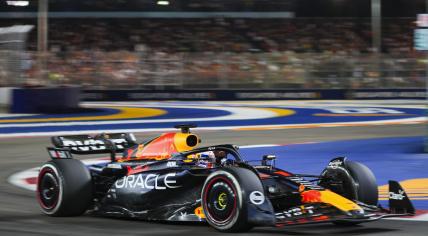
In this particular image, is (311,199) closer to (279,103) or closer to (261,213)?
(261,213)

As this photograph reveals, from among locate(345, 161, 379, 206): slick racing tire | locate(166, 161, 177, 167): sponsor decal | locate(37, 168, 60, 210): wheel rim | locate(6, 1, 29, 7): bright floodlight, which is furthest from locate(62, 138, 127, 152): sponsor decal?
locate(6, 1, 29, 7): bright floodlight

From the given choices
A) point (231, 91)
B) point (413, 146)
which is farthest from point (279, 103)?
point (413, 146)

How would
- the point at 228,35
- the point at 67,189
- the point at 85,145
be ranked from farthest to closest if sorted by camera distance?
1. the point at 228,35
2. the point at 85,145
3. the point at 67,189

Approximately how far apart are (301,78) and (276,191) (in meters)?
27.8

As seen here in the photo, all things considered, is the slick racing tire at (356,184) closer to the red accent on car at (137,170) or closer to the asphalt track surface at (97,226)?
the asphalt track surface at (97,226)

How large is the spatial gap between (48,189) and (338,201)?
2934 millimetres

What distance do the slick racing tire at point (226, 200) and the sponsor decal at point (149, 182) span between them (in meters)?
0.62

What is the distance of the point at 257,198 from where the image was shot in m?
6.82

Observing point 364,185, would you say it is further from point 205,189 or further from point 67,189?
point 67,189

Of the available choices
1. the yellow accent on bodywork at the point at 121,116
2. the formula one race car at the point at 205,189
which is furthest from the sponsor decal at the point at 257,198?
the yellow accent on bodywork at the point at 121,116

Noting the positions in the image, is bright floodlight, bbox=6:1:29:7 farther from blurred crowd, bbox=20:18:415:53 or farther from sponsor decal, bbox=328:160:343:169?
sponsor decal, bbox=328:160:343:169

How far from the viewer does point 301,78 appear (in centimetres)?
3481

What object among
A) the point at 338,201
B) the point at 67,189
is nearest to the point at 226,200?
the point at 338,201

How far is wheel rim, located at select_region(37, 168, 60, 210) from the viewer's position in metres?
8.24
